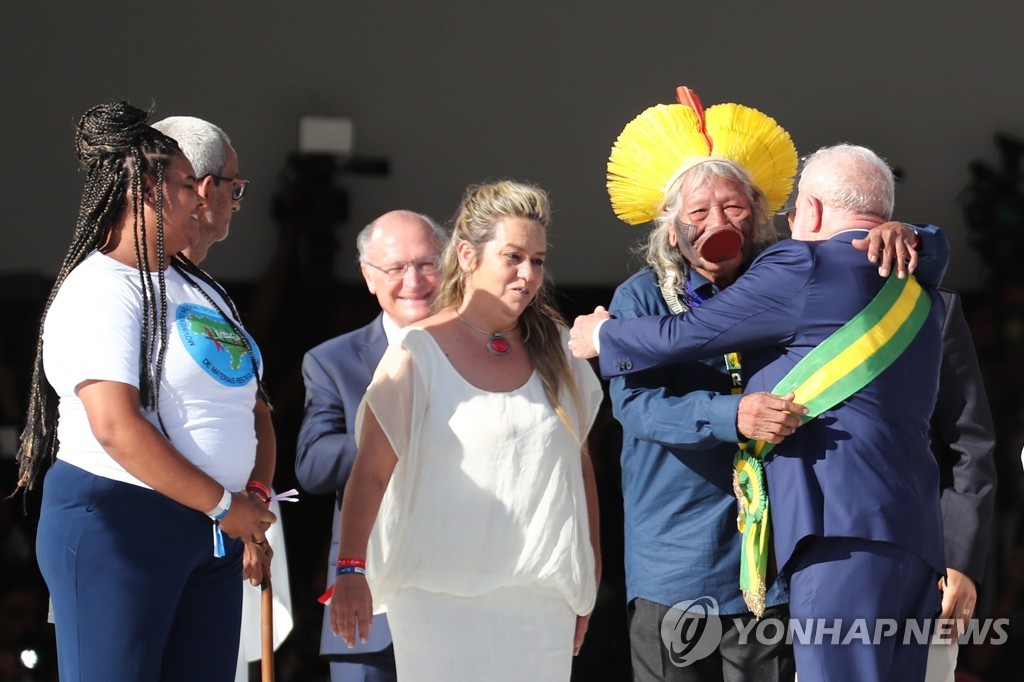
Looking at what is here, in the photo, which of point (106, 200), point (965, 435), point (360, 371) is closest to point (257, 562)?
point (360, 371)

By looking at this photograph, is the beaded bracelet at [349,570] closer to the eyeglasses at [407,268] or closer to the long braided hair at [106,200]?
the long braided hair at [106,200]

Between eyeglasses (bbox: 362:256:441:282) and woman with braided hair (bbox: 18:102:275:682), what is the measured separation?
0.94 meters

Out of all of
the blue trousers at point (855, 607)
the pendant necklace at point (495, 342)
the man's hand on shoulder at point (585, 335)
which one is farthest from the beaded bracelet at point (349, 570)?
the blue trousers at point (855, 607)

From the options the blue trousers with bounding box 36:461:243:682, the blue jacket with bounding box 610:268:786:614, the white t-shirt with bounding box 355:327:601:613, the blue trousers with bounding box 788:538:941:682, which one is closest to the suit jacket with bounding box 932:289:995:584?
the blue trousers with bounding box 788:538:941:682

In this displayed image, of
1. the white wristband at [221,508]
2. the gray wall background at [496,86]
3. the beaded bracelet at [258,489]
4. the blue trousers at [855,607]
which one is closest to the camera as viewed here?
the white wristband at [221,508]

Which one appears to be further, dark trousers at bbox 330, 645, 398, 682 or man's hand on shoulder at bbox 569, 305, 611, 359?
dark trousers at bbox 330, 645, 398, 682

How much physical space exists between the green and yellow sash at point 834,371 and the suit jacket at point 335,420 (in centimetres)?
90

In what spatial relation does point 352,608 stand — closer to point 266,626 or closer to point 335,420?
point 266,626

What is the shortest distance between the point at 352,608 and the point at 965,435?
133 centimetres

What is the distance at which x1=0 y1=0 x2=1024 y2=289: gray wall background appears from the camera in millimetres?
4766

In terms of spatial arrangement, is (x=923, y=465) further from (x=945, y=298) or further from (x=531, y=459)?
(x=531, y=459)

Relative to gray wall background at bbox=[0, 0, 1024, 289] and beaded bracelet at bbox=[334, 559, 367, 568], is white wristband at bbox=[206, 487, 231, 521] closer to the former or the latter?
beaded bracelet at bbox=[334, 559, 367, 568]

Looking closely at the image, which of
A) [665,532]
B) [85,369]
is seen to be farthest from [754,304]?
[85,369]

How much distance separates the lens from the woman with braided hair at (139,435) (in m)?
2.16
